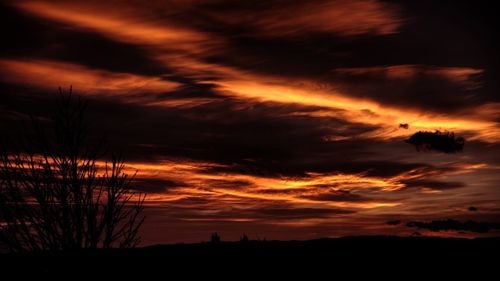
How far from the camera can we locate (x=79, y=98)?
1220 cm

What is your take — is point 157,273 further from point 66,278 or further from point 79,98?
point 79,98

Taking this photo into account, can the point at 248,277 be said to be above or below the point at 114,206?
below

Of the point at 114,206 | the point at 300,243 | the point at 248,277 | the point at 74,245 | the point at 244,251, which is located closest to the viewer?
the point at 248,277

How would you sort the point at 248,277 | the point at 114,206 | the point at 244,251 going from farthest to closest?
the point at 114,206
the point at 244,251
the point at 248,277

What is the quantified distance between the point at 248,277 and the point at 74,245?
5.22 meters

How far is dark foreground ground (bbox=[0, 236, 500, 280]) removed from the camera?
22.5 ft

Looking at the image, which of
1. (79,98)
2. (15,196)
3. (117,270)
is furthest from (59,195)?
(117,270)

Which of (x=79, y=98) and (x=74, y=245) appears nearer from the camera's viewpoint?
(x=74, y=245)

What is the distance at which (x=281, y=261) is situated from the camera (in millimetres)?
7469

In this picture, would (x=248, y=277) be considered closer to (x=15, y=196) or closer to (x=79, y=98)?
(x=15, y=196)

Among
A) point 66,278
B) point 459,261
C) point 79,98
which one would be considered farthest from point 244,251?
point 79,98

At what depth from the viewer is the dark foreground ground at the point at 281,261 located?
6844mm

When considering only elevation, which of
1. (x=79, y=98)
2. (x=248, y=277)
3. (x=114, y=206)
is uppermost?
(x=79, y=98)

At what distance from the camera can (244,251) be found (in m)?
7.96
